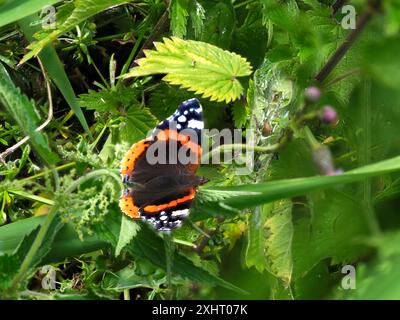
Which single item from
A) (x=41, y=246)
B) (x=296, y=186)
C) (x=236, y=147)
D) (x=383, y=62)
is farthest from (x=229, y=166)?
(x=383, y=62)

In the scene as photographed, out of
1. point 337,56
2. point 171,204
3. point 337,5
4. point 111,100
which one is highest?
point 337,5

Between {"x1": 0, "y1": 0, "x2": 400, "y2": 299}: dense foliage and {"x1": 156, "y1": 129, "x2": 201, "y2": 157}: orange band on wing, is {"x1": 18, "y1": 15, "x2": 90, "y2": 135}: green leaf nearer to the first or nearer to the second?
{"x1": 0, "y1": 0, "x2": 400, "y2": 299}: dense foliage

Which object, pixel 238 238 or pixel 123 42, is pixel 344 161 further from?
pixel 123 42

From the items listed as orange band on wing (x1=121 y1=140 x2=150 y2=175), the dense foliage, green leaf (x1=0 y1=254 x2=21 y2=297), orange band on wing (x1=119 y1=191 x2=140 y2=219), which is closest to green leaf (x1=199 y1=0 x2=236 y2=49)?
the dense foliage

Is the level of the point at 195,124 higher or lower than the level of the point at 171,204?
higher

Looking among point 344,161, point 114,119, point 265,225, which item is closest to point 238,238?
point 265,225

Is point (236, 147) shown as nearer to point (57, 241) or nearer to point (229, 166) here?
point (229, 166)
